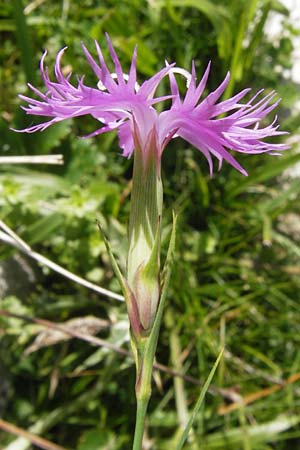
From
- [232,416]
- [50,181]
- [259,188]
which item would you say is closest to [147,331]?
[50,181]

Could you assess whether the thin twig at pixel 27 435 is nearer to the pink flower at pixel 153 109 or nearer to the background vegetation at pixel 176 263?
the background vegetation at pixel 176 263

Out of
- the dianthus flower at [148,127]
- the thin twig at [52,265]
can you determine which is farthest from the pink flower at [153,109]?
the thin twig at [52,265]

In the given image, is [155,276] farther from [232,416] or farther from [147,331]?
[232,416]

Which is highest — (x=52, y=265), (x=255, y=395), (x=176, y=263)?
(x=52, y=265)

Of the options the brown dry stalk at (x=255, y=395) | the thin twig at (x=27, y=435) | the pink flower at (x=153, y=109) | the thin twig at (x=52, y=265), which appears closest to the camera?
A: the pink flower at (x=153, y=109)

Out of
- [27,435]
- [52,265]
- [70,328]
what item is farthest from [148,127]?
[27,435]

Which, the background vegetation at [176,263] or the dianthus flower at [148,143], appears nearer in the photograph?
the dianthus flower at [148,143]

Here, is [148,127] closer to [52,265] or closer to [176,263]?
[52,265]
